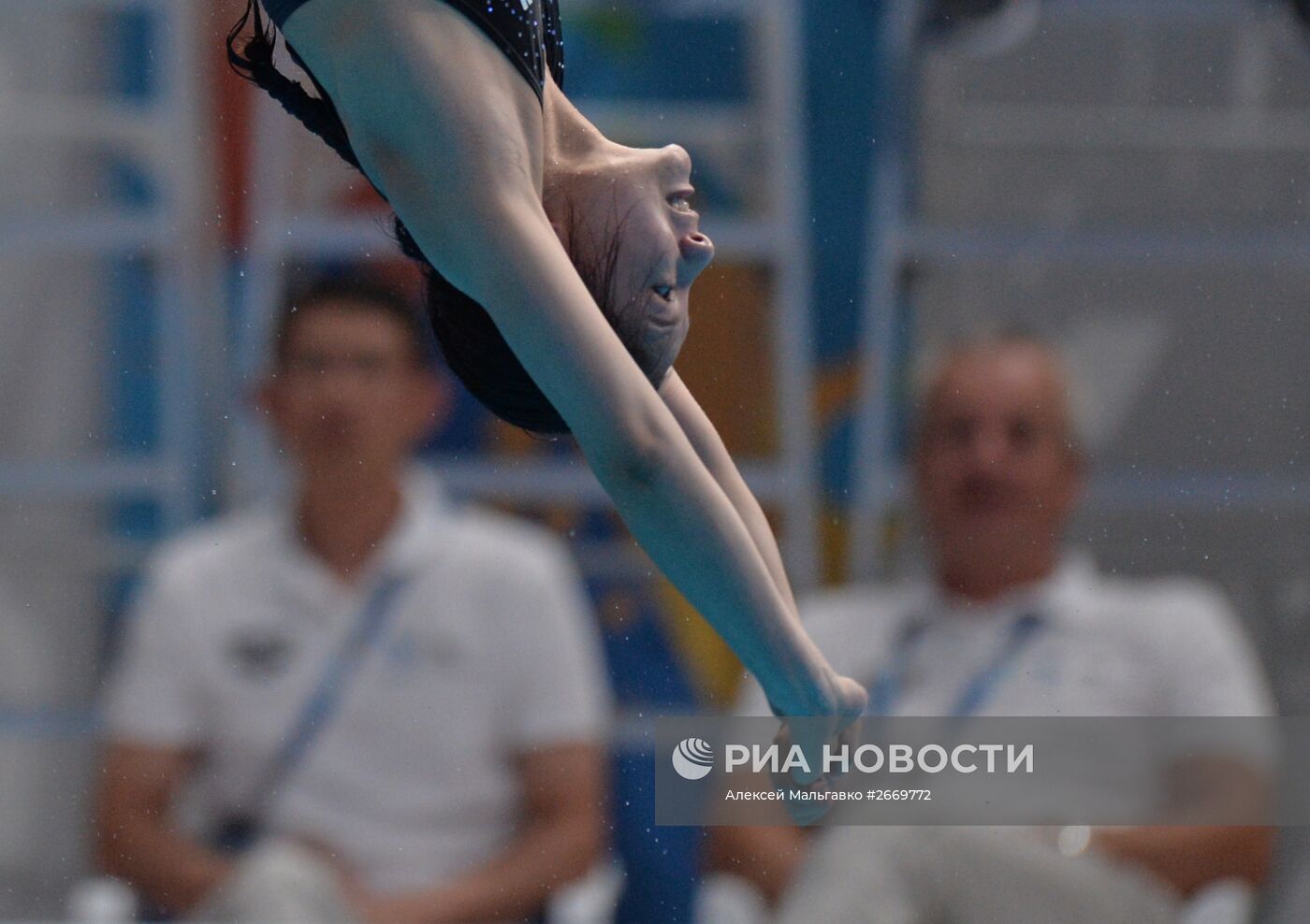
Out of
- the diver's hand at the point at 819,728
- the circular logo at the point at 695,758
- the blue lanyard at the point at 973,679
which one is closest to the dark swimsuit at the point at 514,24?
the diver's hand at the point at 819,728

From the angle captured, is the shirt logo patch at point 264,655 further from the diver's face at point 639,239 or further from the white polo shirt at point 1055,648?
the diver's face at point 639,239

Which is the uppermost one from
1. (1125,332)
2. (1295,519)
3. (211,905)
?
(1125,332)

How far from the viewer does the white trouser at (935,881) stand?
845 mm

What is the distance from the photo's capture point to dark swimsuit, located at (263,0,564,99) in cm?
34

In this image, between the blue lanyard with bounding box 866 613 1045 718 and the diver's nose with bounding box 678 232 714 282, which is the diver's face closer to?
the diver's nose with bounding box 678 232 714 282

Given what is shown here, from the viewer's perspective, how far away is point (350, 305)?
878mm

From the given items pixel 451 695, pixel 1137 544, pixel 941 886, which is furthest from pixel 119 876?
pixel 1137 544

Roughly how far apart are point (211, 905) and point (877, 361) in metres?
0.50

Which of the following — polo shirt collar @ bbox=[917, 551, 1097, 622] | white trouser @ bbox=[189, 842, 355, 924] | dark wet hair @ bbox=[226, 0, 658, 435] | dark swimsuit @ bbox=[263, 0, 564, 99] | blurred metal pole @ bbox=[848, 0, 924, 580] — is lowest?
white trouser @ bbox=[189, 842, 355, 924]

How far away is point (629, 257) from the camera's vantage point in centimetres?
38

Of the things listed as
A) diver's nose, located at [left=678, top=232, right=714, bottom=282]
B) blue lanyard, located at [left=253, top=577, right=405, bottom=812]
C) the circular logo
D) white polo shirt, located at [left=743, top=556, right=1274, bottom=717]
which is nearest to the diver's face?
diver's nose, located at [left=678, top=232, right=714, bottom=282]

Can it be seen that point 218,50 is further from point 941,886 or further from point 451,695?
point 941,886

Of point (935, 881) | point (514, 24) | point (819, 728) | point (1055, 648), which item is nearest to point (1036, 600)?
point (1055, 648)

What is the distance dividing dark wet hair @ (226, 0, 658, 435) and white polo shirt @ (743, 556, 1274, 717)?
0.47 meters
